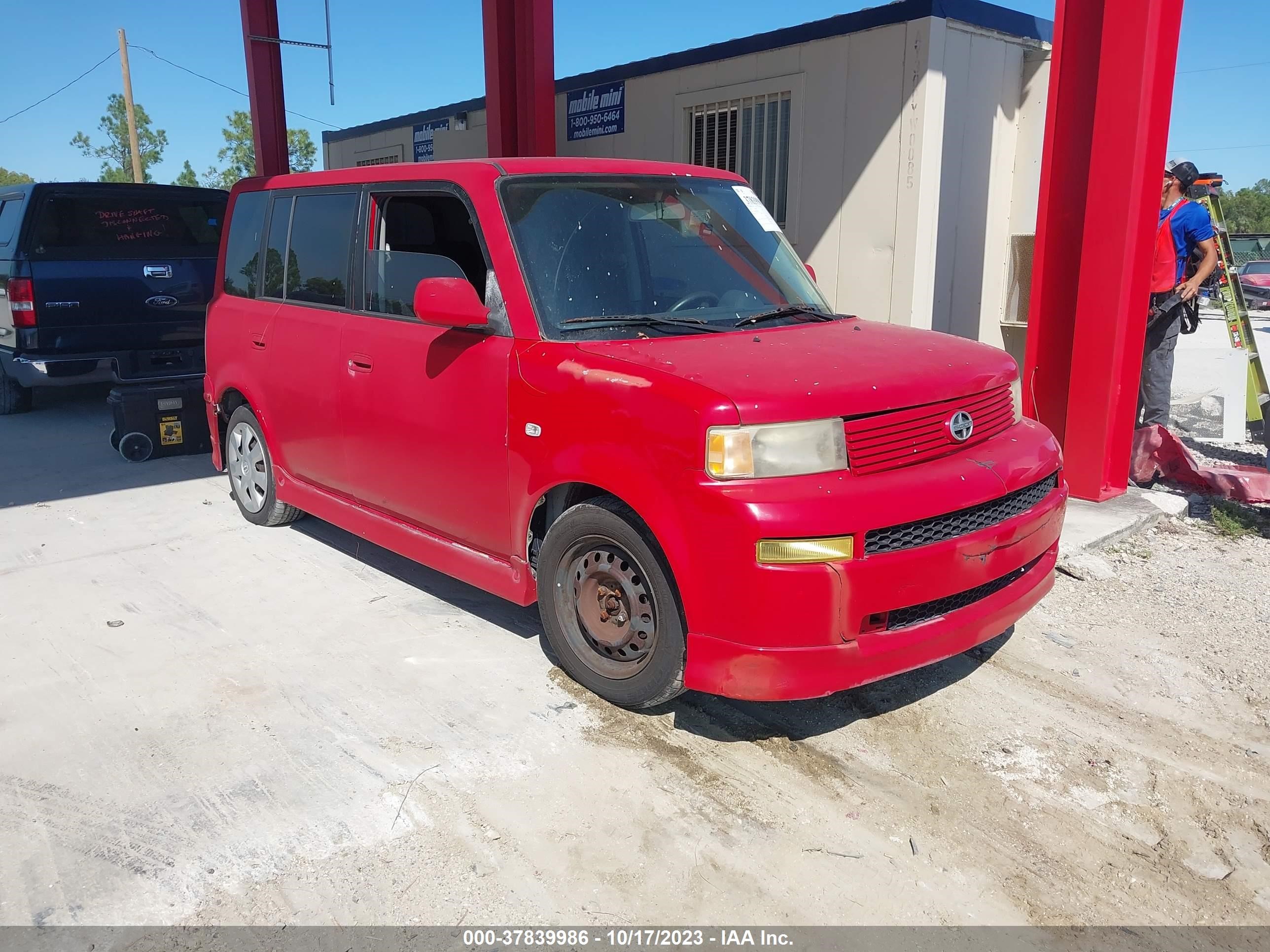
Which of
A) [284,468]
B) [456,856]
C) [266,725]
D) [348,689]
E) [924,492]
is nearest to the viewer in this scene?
[456,856]

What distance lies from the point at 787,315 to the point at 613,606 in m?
1.47

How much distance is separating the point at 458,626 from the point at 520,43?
5.64 m

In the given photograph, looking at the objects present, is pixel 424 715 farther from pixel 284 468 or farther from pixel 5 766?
pixel 284 468

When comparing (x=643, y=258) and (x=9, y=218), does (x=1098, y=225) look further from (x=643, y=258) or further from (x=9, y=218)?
(x=9, y=218)

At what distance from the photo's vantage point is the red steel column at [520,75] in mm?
7992

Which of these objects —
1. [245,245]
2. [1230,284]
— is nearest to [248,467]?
[245,245]

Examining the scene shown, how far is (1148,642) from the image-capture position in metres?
4.32

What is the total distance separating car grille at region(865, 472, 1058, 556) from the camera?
3.04 meters

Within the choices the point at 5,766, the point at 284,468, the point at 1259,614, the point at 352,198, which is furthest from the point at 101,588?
the point at 1259,614

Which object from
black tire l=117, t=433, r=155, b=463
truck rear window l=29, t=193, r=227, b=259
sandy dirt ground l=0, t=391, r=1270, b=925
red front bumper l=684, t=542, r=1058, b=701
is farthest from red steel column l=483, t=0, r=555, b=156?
red front bumper l=684, t=542, r=1058, b=701

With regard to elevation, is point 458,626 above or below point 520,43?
below

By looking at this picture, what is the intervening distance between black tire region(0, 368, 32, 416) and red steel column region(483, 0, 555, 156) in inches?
219

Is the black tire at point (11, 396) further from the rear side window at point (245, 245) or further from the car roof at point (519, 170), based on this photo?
the car roof at point (519, 170)

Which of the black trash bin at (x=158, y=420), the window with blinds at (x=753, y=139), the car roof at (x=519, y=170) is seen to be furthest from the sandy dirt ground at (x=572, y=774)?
the window with blinds at (x=753, y=139)
